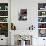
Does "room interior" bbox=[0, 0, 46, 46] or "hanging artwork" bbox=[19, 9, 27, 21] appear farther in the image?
"hanging artwork" bbox=[19, 9, 27, 21]

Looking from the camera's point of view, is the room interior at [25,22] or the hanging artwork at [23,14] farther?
the hanging artwork at [23,14]

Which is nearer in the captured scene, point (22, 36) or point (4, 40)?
point (22, 36)

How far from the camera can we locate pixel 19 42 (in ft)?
20.1

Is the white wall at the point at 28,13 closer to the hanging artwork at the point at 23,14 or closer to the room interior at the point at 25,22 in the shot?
the room interior at the point at 25,22

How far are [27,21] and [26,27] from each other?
11.9 inches

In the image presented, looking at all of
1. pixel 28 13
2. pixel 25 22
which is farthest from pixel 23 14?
pixel 25 22

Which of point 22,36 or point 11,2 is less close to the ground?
point 11,2

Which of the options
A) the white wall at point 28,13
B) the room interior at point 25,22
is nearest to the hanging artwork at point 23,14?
the room interior at point 25,22

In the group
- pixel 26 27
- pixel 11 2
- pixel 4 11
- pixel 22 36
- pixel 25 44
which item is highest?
pixel 11 2

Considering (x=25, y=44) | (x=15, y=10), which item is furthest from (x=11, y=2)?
(x=25, y=44)

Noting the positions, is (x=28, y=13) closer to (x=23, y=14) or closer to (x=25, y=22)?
(x=23, y=14)

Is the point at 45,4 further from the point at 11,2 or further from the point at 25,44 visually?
the point at 25,44

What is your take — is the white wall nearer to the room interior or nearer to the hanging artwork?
the room interior

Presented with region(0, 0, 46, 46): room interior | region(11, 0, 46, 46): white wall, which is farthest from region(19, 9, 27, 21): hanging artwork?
region(11, 0, 46, 46): white wall
